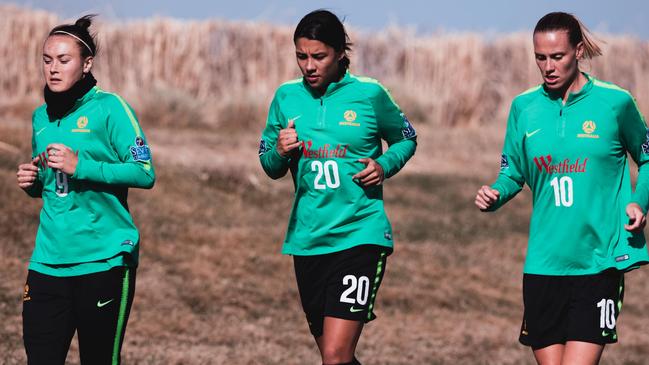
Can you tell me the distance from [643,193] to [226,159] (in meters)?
11.9

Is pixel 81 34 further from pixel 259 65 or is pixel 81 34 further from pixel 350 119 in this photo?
pixel 259 65

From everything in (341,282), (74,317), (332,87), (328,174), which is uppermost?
(332,87)

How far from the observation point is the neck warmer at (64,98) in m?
5.45

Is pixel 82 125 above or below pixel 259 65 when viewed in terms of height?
below

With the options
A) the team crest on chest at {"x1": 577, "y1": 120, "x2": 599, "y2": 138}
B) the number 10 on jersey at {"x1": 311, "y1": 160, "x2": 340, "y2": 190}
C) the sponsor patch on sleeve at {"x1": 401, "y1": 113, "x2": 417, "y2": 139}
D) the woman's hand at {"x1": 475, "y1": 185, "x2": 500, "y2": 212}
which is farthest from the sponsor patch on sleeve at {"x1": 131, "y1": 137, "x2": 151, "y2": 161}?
the team crest on chest at {"x1": 577, "y1": 120, "x2": 599, "y2": 138}

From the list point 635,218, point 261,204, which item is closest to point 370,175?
point 635,218

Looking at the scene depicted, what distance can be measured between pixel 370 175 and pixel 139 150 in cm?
114

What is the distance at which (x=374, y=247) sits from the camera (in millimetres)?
5816

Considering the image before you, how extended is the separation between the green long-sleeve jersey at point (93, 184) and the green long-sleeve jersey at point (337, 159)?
0.84m

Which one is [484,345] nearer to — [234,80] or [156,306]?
[156,306]

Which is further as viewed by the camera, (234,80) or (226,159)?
(234,80)

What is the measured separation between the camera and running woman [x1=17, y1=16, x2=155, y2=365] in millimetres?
5309

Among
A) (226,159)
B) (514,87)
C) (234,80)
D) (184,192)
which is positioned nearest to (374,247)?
(184,192)

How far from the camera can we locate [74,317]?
5352mm
